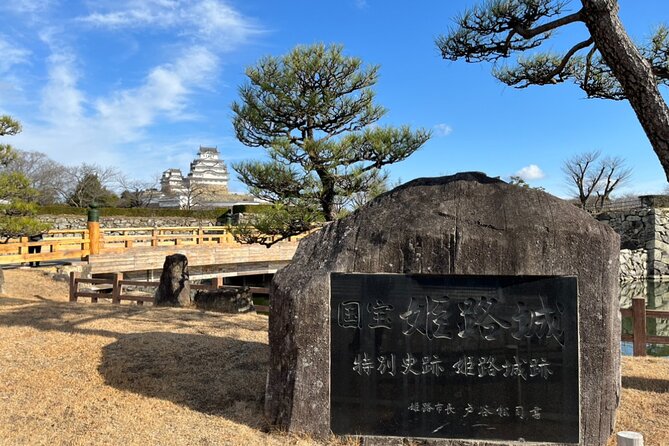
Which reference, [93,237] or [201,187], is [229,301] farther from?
[201,187]

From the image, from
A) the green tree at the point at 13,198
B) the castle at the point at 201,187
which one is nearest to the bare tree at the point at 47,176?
the castle at the point at 201,187

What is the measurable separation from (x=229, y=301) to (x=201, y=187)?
1712 inches

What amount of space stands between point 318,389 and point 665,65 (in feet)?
19.1

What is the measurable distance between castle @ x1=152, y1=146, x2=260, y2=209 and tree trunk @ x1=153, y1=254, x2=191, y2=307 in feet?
110

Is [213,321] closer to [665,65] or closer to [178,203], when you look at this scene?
[665,65]

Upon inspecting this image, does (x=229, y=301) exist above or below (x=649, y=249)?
below

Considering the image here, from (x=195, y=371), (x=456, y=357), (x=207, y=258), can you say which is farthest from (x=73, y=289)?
(x=456, y=357)

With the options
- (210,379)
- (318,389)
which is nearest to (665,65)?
(318,389)

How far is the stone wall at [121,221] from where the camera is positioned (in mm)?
26484

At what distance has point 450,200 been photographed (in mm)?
3877

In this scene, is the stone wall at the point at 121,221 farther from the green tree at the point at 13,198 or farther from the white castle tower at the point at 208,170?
the white castle tower at the point at 208,170

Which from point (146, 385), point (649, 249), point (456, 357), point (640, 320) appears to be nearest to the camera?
point (456, 357)

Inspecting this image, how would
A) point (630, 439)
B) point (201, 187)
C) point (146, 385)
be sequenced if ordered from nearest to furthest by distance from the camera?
point (630, 439)
point (146, 385)
point (201, 187)

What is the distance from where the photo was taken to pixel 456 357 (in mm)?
3576
